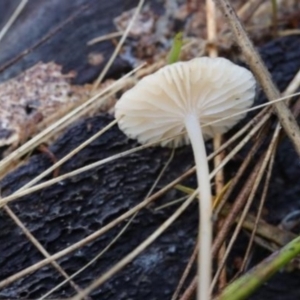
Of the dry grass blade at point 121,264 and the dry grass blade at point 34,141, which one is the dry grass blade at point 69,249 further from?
the dry grass blade at point 34,141

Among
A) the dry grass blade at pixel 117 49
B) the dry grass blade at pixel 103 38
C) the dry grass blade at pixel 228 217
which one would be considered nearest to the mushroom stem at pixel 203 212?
the dry grass blade at pixel 228 217

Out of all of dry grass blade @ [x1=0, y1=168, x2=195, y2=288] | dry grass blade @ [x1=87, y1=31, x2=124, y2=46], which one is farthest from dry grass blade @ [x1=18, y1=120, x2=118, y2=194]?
dry grass blade @ [x1=87, y1=31, x2=124, y2=46]

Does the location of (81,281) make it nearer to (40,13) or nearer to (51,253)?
(51,253)

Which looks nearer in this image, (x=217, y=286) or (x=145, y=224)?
(x=217, y=286)

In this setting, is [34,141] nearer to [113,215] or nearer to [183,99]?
[113,215]

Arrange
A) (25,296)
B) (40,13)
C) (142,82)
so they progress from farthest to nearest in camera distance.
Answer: (40,13)
(25,296)
(142,82)

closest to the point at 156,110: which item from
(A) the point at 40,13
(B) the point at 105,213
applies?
(B) the point at 105,213
